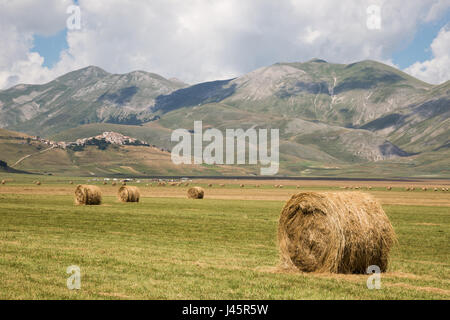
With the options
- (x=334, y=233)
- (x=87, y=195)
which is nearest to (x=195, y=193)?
(x=87, y=195)

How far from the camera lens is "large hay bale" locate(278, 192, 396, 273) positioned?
17.2m

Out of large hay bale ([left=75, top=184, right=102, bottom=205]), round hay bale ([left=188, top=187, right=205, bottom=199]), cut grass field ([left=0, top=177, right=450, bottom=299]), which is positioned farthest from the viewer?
round hay bale ([left=188, top=187, right=205, bottom=199])

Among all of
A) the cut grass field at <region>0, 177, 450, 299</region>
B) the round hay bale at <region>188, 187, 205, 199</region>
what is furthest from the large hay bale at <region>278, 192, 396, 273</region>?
the round hay bale at <region>188, 187, 205, 199</region>

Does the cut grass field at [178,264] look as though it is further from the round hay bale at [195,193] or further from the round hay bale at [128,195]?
the round hay bale at [195,193]

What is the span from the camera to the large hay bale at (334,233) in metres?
17.2

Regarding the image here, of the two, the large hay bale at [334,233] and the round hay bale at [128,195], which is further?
the round hay bale at [128,195]

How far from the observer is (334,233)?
17312 millimetres

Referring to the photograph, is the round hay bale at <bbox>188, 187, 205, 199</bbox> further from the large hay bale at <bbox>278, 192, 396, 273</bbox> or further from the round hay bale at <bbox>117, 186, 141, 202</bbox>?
the large hay bale at <bbox>278, 192, 396, 273</bbox>

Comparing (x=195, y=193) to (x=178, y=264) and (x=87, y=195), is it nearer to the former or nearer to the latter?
(x=87, y=195)

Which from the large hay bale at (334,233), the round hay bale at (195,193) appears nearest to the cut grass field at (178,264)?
the large hay bale at (334,233)

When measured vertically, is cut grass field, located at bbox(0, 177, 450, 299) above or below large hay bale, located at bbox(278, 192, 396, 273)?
below

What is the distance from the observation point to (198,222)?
1423 inches
